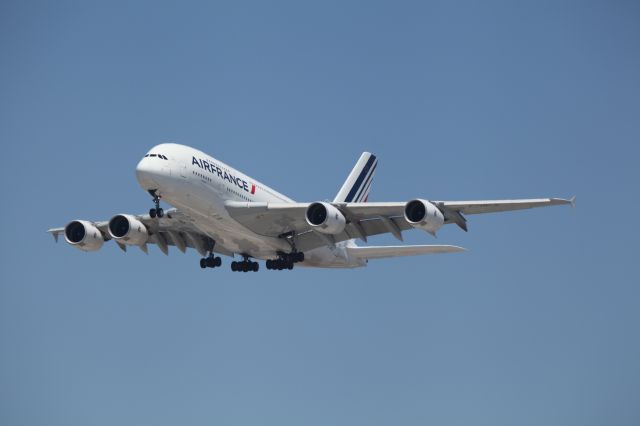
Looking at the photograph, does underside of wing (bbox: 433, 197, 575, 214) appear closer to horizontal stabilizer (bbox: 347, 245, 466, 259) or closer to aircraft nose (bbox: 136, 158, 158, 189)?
horizontal stabilizer (bbox: 347, 245, 466, 259)

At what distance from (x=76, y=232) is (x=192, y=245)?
5.80 m

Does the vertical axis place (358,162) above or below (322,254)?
above

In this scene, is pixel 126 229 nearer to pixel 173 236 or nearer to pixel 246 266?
pixel 173 236

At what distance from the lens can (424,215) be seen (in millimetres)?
44531

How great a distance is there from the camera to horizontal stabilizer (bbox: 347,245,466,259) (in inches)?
1971

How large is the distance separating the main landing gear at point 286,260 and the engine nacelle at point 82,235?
897 centimetres

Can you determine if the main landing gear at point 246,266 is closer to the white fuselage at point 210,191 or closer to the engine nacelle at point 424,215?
the white fuselage at point 210,191

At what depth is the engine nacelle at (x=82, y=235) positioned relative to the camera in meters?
52.0

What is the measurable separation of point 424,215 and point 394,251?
736 centimetres

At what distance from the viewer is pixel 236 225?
1871 inches

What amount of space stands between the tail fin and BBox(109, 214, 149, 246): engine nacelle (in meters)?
11.6

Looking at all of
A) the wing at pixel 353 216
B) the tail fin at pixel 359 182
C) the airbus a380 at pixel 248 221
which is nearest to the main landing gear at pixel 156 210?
the airbus a380 at pixel 248 221

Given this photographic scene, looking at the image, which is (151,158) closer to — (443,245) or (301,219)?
(301,219)

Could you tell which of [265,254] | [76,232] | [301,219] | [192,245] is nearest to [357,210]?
[301,219]
